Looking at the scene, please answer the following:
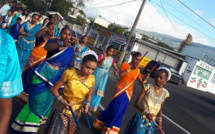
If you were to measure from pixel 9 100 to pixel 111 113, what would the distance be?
13.1 ft

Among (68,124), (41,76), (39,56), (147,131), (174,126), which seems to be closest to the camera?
(68,124)

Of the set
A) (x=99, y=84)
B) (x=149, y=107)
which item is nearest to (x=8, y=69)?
(x=149, y=107)

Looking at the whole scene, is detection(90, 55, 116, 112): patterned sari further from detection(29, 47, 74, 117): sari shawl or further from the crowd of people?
detection(29, 47, 74, 117): sari shawl

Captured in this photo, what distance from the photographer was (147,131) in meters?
4.10

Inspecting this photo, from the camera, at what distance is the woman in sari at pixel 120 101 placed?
5.30 m

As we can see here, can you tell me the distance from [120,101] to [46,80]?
1.55m

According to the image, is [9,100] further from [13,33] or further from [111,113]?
[13,33]

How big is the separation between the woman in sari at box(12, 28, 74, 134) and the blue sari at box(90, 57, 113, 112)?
239 cm

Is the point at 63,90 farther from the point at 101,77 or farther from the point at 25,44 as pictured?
the point at 25,44

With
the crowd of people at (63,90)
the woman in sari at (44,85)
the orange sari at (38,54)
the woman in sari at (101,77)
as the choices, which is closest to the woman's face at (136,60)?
the crowd of people at (63,90)

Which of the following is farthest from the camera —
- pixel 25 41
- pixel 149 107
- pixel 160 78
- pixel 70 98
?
pixel 25 41

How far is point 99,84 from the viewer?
6934 millimetres

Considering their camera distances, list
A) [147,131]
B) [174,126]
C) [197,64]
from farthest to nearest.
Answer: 1. [197,64]
2. [174,126]
3. [147,131]

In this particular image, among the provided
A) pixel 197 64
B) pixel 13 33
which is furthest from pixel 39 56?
pixel 197 64
